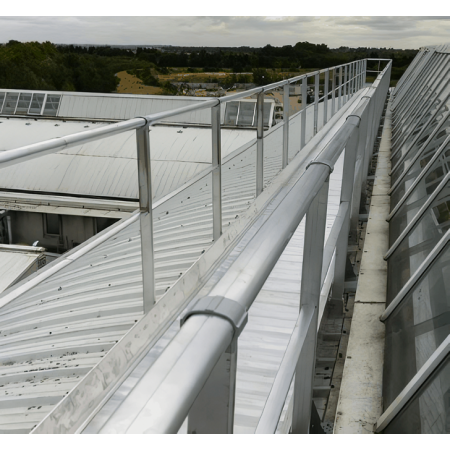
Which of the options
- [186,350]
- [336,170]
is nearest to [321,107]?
[336,170]

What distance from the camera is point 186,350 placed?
1.95ft

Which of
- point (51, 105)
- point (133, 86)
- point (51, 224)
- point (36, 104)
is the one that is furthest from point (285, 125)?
point (133, 86)

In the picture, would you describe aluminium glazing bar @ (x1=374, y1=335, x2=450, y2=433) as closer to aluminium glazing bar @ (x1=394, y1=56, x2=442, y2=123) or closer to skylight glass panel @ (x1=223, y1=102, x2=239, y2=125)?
aluminium glazing bar @ (x1=394, y1=56, x2=442, y2=123)

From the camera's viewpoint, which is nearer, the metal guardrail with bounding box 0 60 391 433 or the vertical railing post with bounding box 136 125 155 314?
the metal guardrail with bounding box 0 60 391 433

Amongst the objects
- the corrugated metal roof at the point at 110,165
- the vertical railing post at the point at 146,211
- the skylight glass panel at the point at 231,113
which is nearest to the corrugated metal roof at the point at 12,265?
the corrugated metal roof at the point at 110,165

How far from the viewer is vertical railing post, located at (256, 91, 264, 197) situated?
575 cm

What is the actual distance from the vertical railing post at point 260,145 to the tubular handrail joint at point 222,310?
17.0ft

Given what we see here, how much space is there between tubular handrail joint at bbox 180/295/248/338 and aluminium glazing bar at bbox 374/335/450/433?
1.23m

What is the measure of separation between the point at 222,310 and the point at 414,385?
1.36 meters

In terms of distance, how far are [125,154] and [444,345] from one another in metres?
14.0

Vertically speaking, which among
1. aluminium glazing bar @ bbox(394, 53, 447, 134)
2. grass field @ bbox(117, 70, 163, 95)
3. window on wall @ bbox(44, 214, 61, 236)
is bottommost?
window on wall @ bbox(44, 214, 61, 236)

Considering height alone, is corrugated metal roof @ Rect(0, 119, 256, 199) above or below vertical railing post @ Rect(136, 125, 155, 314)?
below

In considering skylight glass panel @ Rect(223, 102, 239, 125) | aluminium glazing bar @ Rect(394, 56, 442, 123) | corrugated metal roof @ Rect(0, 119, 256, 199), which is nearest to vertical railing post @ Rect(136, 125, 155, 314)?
aluminium glazing bar @ Rect(394, 56, 442, 123)

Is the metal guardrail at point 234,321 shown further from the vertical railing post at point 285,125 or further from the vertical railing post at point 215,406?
the vertical railing post at point 285,125
